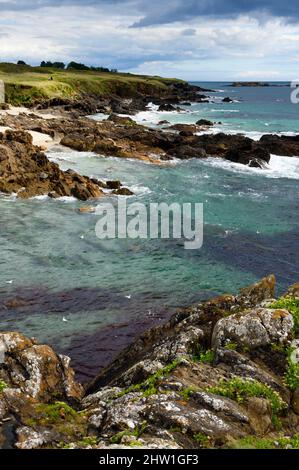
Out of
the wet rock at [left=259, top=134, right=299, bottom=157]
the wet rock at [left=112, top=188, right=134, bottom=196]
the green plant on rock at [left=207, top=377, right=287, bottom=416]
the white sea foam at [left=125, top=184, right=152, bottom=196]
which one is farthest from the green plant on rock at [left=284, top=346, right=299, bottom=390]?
the wet rock at [left=259, top=134, right=299, bottom=157]

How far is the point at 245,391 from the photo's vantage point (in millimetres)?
11680

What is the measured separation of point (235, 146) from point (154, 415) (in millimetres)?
63768

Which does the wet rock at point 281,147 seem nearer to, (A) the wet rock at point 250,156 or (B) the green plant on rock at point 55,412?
(A) the wet rock at point 250,156

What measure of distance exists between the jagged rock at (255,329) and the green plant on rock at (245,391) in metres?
1.95

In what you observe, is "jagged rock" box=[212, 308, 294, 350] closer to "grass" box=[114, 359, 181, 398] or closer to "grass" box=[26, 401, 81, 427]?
"grass" box=[114, 359, 181, 398]

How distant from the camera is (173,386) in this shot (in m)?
11.3

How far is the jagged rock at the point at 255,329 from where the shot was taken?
13812 millimetres

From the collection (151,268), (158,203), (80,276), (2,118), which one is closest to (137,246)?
(151,268)

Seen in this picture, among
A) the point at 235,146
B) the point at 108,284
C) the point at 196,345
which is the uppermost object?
the point at 235,146

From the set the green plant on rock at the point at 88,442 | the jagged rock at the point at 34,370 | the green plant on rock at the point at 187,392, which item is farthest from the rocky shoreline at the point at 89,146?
the green plant on rock at the point at 88,442

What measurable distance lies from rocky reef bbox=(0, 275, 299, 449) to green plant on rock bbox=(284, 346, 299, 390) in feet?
0.09

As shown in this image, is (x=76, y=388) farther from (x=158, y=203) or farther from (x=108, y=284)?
(x=158, y=203)

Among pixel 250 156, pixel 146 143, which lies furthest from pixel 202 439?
pixel 146 143

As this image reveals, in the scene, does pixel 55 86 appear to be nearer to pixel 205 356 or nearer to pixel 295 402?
pixel 205 356
